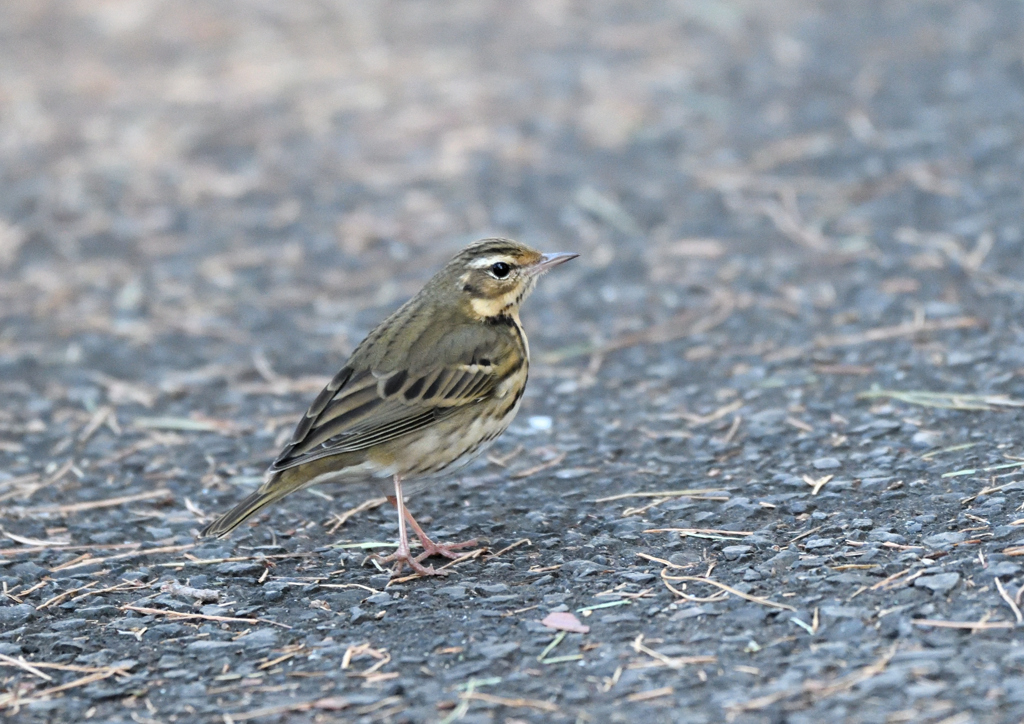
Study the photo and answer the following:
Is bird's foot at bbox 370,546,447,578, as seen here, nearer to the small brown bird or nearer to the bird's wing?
the small brown bird

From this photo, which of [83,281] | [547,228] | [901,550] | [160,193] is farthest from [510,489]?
[160,193]

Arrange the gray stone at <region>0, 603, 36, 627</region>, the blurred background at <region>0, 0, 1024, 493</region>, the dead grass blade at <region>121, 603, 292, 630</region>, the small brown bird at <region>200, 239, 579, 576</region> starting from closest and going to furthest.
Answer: the dead grass blade at <region>121, 603, 292, 630</region>
the gray stone at <region>0, 603, 36, 627</region>
the small brown bird at <region>200, 239, 579, 576</region>
the blurred background at <region>0, 0, 1024, 493</region>

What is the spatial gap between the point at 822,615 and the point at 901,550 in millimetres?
638

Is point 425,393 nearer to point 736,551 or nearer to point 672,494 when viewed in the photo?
point 672,494

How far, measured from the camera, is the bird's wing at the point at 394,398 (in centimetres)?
→ 569

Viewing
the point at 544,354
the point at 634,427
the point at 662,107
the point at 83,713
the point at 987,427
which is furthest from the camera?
the point at 662,107

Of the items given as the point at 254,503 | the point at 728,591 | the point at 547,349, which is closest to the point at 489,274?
the point at 254,503

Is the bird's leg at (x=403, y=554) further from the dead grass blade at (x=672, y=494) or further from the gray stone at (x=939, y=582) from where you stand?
the gray stone at (x=939, y=582)

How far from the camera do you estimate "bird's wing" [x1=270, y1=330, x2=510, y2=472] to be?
5691 millimetres

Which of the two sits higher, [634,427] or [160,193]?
[160,193]

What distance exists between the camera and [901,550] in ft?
16.8

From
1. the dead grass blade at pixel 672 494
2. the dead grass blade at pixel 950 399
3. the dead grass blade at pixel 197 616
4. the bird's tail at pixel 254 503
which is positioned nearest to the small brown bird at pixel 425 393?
the bird's tail at pixel 254 503

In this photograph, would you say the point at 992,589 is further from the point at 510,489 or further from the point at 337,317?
the point at 337,317

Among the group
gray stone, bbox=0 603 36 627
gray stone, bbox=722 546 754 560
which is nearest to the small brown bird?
gray stone, bbox=0 603 36 627
